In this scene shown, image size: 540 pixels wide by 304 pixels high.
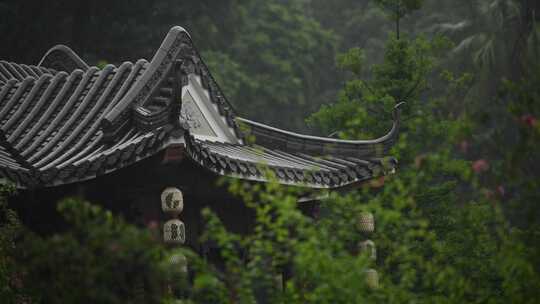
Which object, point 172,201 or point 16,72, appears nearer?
A: point 172,201

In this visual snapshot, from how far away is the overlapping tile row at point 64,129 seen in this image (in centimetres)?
854

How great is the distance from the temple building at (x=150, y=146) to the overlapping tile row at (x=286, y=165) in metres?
0.01

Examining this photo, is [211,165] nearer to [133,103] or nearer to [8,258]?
[133,103]

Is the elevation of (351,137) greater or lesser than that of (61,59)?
lesser

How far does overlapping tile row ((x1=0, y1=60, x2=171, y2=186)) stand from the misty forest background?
1.82 feet

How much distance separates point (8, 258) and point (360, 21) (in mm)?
23990

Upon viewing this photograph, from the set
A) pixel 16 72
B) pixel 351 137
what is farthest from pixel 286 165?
pixel 351 137

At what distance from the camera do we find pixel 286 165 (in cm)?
984

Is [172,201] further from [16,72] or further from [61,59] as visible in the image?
[61,59]

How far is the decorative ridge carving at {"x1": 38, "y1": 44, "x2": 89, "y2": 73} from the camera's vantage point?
469 inches

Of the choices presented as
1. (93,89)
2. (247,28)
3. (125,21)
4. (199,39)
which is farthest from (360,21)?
(93,89)

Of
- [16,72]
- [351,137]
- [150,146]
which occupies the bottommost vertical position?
[150,146]

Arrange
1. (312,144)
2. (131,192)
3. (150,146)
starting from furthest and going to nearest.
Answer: (312,144)
(131,192)
(150,146)

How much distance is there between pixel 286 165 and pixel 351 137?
3.30m
